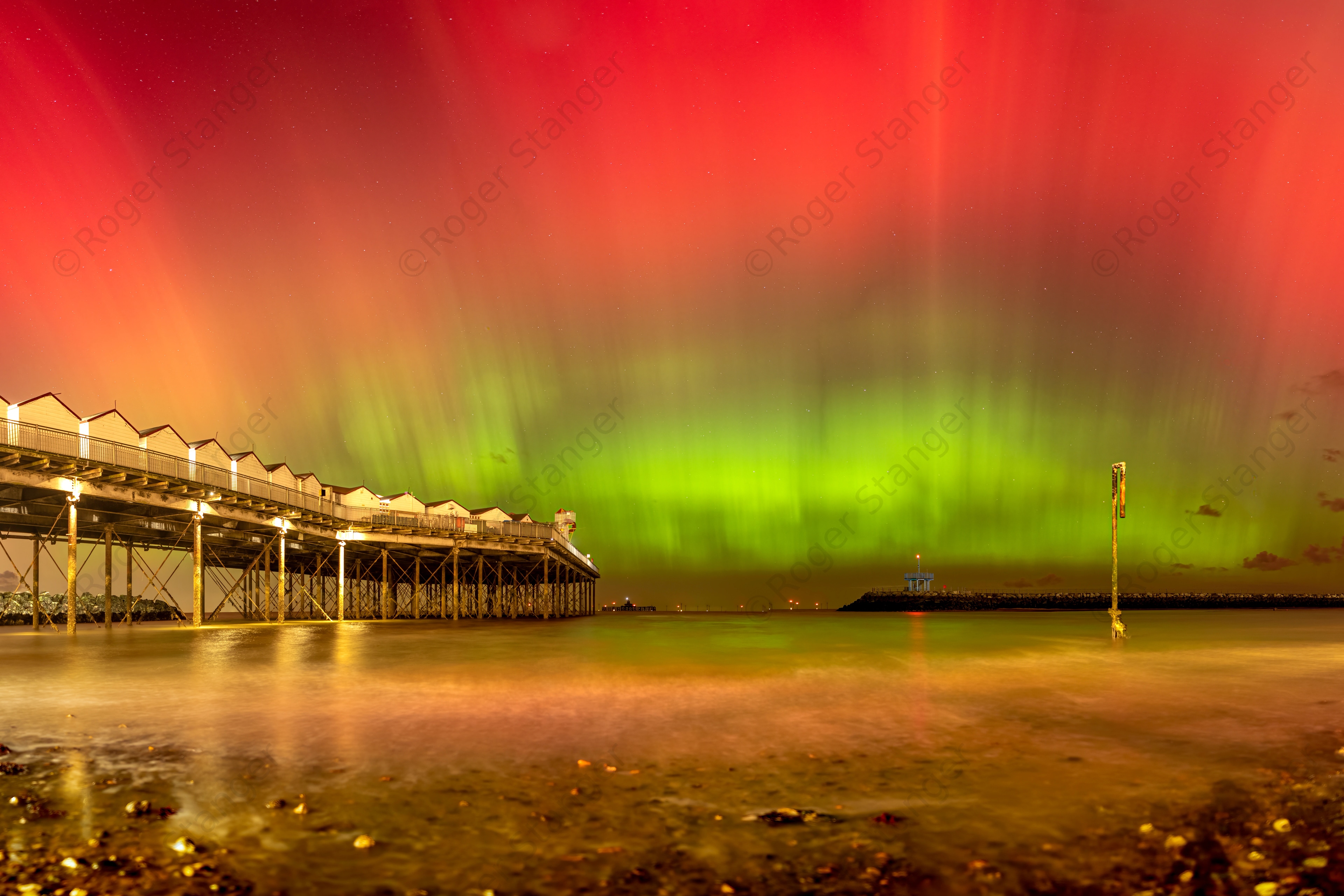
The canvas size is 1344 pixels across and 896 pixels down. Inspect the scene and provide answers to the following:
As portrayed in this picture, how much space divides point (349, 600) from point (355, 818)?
361 feet

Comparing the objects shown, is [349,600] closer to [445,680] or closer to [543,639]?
[543,639]

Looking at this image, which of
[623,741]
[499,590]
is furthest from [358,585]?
[623,741]

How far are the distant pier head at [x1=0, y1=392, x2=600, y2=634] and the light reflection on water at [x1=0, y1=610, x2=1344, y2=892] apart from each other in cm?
1710

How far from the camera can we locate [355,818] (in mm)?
6934

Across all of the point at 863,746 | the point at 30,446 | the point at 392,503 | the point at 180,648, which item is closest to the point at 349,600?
the point at 392,503

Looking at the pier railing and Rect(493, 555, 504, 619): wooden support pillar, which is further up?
the pier railing

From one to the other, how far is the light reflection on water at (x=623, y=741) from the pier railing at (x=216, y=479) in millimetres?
16573

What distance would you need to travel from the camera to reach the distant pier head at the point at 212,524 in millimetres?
35375

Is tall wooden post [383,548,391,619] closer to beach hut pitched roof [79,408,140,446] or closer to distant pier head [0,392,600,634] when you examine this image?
distant pier head [0,392,600,634]

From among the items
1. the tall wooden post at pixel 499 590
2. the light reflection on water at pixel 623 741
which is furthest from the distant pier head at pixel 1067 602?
the light reflection on water at pixel 623 741

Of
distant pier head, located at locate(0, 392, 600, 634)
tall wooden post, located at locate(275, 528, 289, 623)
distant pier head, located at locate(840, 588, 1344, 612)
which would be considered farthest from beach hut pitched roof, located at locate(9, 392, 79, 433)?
distant pier head, located at locate(840, 588, 1344, 612)

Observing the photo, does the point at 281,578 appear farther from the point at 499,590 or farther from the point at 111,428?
the point at 499,590

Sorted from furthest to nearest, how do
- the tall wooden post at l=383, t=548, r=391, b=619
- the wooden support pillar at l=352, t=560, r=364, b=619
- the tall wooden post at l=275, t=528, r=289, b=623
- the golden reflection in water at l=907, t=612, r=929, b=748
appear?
the wooden support pillar at l=352, t=560, r=364, b=619 < the tall wooden post at l=383, t=548, r=391, b=619 < the tall wooden post at l=275, t=528, r=289, b=623 < the golden reflection in water at l=907, t=612, r=929, b=748

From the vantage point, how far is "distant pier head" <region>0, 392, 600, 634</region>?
35.4m
